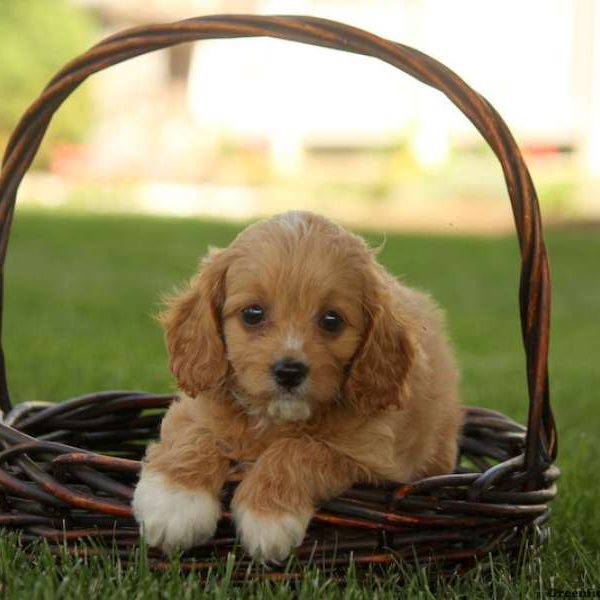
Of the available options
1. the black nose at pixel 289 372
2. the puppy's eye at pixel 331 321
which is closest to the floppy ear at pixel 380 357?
the puppy's eye at pixel 331 321

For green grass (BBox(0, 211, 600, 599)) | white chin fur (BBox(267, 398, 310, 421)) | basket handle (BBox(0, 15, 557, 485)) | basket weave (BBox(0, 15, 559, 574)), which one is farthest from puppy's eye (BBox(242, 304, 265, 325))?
basket handle (BBox(0, 15, 557, 485))

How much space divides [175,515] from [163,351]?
5115mm

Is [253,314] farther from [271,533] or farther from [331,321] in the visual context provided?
[271,533]

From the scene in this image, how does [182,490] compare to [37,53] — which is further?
[37,53]

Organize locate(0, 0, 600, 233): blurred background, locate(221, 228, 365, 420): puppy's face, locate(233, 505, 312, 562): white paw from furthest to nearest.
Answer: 1. locate(0, 0, 600, 233): blurred background
2. locate(221, 228, 365, 420): puppy's face
3. locate(233, 505, 312, 562): white paw

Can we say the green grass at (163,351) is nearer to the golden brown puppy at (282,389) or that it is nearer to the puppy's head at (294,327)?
the golden brown puppy at (282,389)

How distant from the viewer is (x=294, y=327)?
347cm

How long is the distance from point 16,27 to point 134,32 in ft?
79.8

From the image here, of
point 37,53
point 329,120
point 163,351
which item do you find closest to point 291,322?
point 163,351

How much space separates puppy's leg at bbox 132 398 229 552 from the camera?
127 inches

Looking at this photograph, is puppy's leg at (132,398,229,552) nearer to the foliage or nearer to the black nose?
the black nose

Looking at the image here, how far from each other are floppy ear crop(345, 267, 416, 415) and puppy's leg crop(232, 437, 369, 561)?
0.21 metres

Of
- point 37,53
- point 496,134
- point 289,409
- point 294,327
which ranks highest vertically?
point 37,53

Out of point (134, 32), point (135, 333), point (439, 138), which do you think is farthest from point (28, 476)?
point (439, 138)
